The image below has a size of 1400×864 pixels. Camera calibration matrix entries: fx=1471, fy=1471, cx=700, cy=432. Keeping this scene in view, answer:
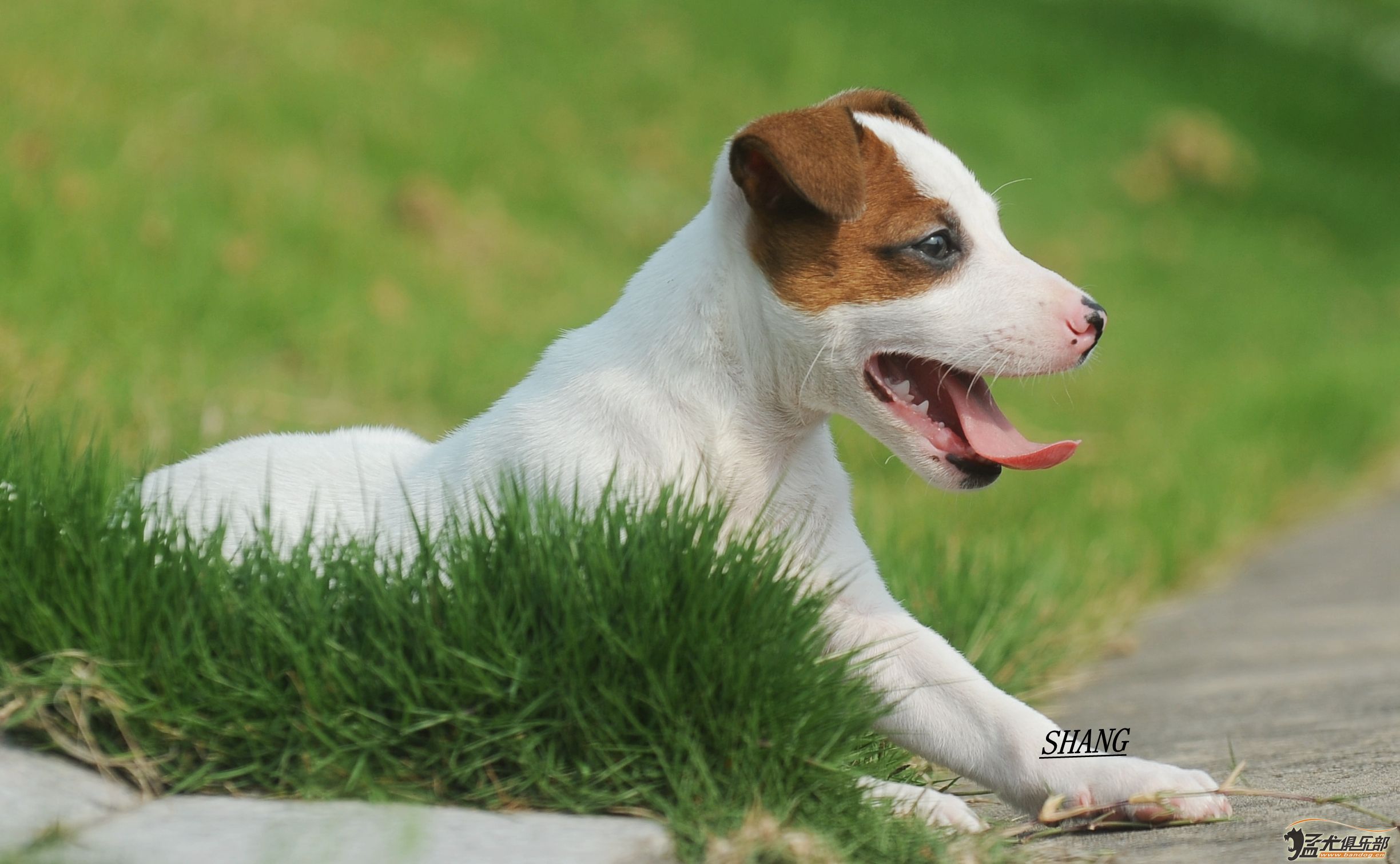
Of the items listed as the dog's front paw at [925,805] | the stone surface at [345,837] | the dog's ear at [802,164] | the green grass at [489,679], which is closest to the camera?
the stone surface at [345,837]

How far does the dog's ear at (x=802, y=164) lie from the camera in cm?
294

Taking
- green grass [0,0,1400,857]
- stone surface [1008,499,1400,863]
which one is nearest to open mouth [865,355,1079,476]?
stone surface [1008,499,1400,863]

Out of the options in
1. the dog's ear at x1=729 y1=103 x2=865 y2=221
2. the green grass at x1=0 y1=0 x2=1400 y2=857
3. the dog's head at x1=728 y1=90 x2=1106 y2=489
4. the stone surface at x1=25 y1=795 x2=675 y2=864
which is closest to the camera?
the stone surface at x1=25 y1=795 x2=675 y2=864

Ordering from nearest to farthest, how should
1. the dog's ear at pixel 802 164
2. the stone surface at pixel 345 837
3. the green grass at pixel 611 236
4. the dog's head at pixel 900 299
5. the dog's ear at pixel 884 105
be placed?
the stone surface at pixel 345 837, the dog's ear at pixel 802 164, the dog's head at pixel 900 299, the dog's ear at pixel 884 105, the green grass at pixel 611 236

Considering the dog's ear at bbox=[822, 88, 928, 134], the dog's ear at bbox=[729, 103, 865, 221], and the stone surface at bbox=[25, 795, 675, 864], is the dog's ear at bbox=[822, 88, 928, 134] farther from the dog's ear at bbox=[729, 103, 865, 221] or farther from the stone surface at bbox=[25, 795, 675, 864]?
the stone surface at bbox=[25, 795, 675, 864]

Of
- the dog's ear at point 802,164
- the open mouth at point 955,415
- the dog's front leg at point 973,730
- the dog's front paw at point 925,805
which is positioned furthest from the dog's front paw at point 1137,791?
the dog's ear at point 802,164

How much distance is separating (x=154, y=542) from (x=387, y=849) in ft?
2.96

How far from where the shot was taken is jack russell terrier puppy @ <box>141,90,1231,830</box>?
2.98 m

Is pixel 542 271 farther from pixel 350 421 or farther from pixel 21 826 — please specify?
pixel 21 826

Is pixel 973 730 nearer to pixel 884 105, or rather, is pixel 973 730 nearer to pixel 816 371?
pixel 816 371

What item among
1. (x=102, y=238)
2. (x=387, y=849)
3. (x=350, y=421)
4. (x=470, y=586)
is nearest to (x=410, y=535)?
(x=470, y=586)

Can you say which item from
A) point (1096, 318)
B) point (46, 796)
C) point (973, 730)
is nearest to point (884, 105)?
point (1096, 318)

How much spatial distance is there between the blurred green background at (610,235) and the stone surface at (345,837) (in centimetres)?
131

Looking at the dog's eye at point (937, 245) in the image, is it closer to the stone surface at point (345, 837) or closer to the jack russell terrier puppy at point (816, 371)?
the jack russell terrier puppy at point (816, 371)
